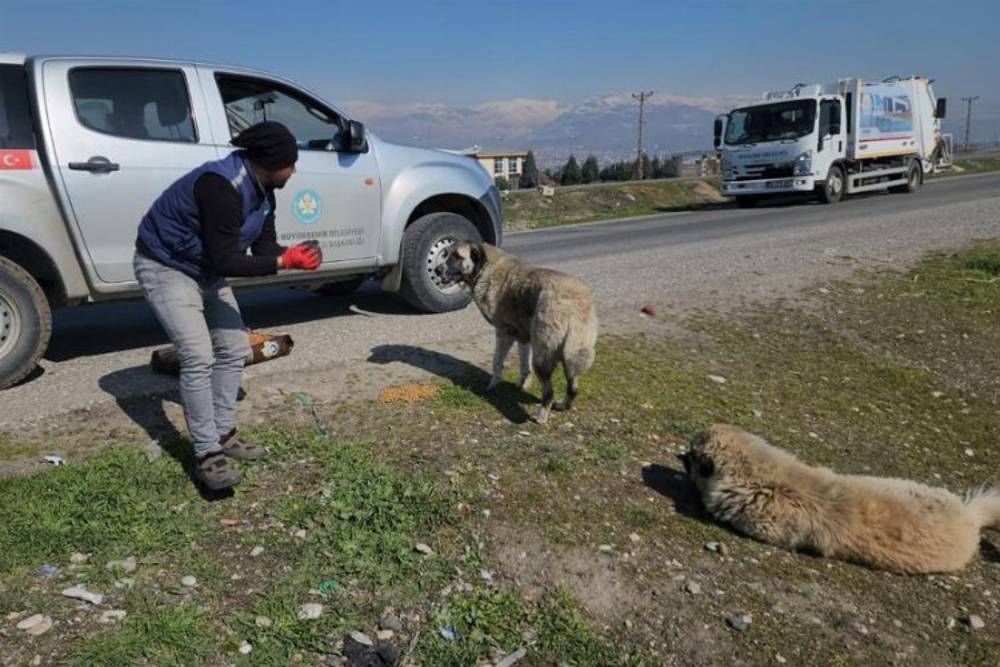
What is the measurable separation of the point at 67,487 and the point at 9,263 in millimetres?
2267

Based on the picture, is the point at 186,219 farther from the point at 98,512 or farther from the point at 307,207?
the point at 307,207

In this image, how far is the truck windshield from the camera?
20.1m

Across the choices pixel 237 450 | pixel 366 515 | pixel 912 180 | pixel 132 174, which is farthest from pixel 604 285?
pixel 912 180

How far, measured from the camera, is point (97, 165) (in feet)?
17.5

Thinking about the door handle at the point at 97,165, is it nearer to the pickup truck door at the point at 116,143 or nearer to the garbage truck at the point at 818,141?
the pickup truck door at the point at 116,143

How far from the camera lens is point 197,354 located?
3.74 m

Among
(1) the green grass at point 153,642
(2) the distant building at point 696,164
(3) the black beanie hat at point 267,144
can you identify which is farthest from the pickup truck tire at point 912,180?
(1) the green grass at point 153,642

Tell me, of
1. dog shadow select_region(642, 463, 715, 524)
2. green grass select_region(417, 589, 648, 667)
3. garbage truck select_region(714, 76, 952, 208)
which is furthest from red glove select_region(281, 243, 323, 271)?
garbage truck select_region(714, 76, 952, 208)

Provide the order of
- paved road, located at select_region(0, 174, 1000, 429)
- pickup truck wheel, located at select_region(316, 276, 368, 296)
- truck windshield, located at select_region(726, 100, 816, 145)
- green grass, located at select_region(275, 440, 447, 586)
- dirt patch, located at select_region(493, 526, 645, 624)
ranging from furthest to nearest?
truck windshield, located at select_region(726, 100, 816, 145) < pickup truck wheel, located at select_region(316, 276, 368, 296) < paved road, located at select_region(0, 174, 1000, 429) < green grass, located at select_region(275, 440, 447, 586) < dirt patch, located at select_region(493, 526, 645, 624)

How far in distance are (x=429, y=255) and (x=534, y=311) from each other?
2.63 m

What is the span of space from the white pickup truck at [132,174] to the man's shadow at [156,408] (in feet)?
1.99

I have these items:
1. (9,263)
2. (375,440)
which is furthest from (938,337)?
(9,263)

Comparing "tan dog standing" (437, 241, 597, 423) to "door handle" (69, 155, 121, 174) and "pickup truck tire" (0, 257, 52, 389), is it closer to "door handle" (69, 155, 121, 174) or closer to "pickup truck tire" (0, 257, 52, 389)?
"door handle" (69, 155, 121, 174)

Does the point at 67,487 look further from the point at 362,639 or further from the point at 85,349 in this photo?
the point at 85,349
